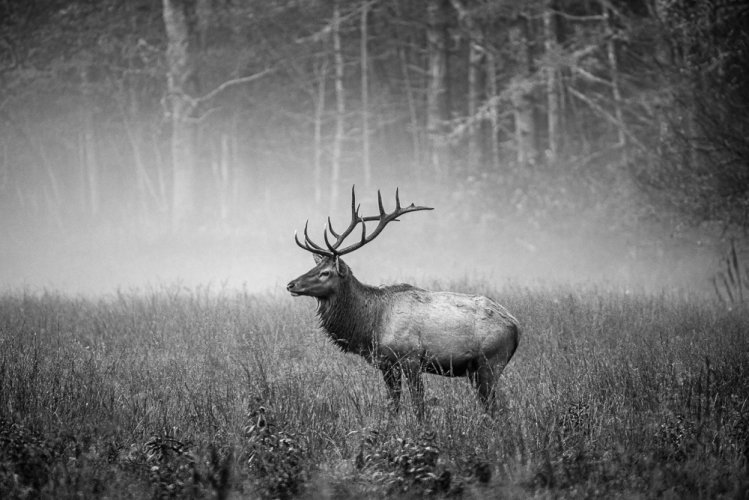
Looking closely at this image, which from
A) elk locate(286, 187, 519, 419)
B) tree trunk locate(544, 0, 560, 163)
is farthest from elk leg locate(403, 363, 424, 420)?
tree trunk locate(544, 0, 560, 163)

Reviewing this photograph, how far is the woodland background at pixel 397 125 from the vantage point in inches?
552

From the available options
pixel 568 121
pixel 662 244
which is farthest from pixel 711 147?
pixel 568 121

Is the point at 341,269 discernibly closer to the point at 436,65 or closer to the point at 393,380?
the point at 393,380

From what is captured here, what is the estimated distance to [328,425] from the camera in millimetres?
4797

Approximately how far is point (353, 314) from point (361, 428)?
1497 millimetres

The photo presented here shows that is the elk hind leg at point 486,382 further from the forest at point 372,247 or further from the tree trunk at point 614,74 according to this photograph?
the tree trunk at point 614,74

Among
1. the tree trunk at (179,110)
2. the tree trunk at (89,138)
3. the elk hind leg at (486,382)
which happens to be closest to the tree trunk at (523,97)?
the tree trunk at (179,110)

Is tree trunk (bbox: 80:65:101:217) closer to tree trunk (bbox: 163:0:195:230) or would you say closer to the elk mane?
tree trunk (bbox: 163:0:195:230)

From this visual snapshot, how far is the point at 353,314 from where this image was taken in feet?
19.5

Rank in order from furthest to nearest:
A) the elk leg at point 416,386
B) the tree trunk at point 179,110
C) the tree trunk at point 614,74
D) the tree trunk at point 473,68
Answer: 1. the tree trunk at point 179,110
2. the tree trunk at point 473,68
3. the tree trunk at point 614,74
4. the elk leg at point 416,386

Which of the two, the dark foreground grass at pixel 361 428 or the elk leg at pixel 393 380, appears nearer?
the dark foreground grass at pixel 361 428

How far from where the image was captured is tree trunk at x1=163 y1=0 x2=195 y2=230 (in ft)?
85.0

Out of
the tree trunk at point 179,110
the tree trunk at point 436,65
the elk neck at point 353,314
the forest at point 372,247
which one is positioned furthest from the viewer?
the tree trunk at point 179,110

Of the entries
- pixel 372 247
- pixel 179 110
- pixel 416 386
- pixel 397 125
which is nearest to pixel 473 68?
pixel 372 247
